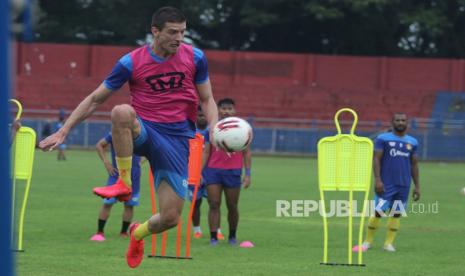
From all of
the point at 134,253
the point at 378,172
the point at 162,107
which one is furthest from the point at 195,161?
the point at 378,172

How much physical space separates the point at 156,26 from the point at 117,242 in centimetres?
549

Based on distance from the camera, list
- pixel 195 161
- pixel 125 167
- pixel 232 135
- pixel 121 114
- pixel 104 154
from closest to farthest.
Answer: pixel 232 135 → pixel 121 114 → pixel 125 167 → pixel 195 161 → pixel 104 154

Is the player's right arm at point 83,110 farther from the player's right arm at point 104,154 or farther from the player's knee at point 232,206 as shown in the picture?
the player's knee at point 232,206

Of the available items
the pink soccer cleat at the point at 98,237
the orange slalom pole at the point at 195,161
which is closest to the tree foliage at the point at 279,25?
the pink soccer cleat at the point at 98,237

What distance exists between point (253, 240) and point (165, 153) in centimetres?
569

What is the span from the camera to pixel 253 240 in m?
14.6

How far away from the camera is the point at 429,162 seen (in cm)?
4612

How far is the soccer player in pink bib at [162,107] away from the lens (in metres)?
8.98

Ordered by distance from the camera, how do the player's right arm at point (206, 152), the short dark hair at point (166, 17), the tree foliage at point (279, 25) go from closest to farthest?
the short dark hair at point (166, 17)
the player's right arm at point (206, 152)
the tree foliage at point (279, 25)

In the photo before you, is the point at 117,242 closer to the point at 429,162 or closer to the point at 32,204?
the point at 32,204

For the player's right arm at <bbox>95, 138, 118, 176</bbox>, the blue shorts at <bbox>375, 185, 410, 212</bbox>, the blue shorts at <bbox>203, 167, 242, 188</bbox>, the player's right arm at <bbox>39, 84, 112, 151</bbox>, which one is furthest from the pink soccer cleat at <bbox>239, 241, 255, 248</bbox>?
the player's right arm at <bbox>39, 84, 112, 151</bbox>

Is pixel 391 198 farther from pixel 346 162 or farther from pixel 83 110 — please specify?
pixel 83 110

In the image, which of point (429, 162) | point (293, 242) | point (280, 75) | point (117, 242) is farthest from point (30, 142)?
point (280, 75)

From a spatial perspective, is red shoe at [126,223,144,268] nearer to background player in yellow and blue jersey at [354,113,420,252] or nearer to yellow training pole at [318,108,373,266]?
yellow training pole at [318,108,373,266]
